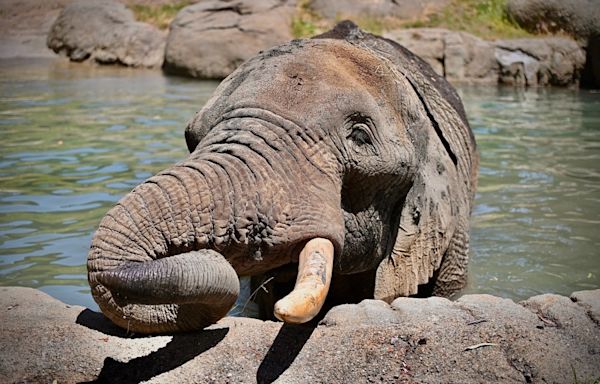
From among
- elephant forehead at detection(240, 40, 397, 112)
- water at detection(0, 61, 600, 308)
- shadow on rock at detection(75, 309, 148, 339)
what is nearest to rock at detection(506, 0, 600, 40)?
water at detection(0, 61, 600, 308)

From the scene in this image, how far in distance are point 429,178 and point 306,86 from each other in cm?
100

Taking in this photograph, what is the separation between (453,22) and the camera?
1914 centimetres

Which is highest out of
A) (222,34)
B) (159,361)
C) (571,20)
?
(159,361)

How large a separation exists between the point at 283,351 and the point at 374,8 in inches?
662

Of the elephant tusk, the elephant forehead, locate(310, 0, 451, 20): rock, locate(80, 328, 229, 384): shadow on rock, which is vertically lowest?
locate(310, 0, 451, 20): rock

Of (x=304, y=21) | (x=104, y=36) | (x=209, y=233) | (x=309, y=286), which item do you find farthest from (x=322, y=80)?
(x=104, y=36)

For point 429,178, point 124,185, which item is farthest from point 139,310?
point 124,185

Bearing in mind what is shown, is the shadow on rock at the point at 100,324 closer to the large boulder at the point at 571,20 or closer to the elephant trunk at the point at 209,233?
the elephant trunk at the point at 209,233

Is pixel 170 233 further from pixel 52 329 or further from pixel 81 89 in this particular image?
pixel 81 89

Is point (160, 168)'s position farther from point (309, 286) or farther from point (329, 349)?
point (309, 286)

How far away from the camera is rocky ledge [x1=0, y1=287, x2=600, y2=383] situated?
10.5 feet

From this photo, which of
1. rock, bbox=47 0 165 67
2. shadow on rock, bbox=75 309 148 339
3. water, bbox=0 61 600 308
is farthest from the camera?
rock, bbox=47 0 165 67

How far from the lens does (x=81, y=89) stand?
596 inches

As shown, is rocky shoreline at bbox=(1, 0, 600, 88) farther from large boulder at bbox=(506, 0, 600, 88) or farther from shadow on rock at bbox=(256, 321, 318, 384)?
shadow on rock at bbox=(256, 321, 318, 384)
